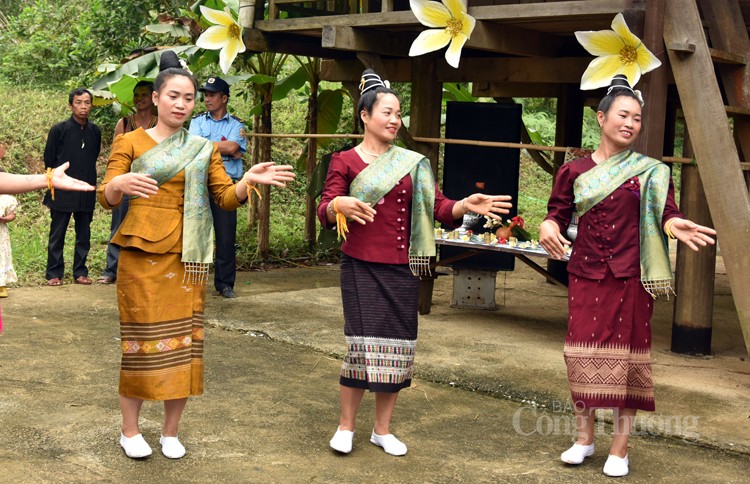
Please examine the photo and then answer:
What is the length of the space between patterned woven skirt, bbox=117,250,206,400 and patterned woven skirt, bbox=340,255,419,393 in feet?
2.41

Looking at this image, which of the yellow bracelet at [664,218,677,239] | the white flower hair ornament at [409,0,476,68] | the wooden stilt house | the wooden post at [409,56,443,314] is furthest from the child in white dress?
the yellow bracelet at [664,218,677,239]

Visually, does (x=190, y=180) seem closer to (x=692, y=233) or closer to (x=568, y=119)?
(x=692, y=233)

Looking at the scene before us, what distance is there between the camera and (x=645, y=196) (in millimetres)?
4391

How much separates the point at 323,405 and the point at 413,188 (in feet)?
4.77

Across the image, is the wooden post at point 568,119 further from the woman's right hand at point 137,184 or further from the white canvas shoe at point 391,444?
the woman's right hand at point 137,184

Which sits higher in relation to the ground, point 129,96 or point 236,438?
point 129,96

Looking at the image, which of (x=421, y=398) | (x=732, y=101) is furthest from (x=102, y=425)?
(x=732, y=101)

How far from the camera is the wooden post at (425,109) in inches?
314

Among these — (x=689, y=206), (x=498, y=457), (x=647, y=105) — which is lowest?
(x=498, y=457)

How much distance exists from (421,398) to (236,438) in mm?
1269

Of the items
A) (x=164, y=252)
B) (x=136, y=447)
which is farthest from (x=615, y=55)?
(x=136, y=447)

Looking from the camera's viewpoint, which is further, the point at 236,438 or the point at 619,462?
the point at 236,438

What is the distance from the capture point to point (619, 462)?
438cm

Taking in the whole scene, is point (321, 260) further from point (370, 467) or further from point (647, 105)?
point (370, 467)
